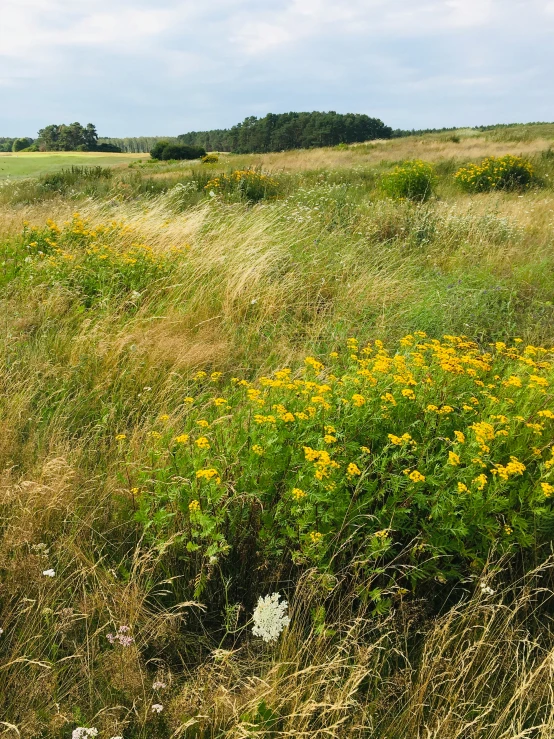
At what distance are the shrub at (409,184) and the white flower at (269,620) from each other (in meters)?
9.69

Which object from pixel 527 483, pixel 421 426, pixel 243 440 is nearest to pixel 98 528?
pixel 243 440

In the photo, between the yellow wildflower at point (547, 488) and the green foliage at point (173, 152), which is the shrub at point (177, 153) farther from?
the yellow wildflower at point (547, 488)

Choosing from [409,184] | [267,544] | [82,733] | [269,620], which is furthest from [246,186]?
[82,733]

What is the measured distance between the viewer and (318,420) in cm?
252

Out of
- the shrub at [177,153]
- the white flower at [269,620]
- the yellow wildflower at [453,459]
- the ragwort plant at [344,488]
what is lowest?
the white flower at [269,620]

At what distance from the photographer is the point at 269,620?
6.39 feet

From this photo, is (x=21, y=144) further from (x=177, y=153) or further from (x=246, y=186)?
(x=246, y=186)

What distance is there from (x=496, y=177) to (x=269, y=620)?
13976 millimetres

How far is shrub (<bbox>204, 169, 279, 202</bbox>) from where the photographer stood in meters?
11.1

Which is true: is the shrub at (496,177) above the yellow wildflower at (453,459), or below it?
above

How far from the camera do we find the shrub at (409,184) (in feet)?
35.2

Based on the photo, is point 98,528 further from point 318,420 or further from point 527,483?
point 527,483

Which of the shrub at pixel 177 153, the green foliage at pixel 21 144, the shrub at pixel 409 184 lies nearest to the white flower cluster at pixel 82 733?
the shrub at pixel 409 184

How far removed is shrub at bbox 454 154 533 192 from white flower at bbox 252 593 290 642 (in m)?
13.4
